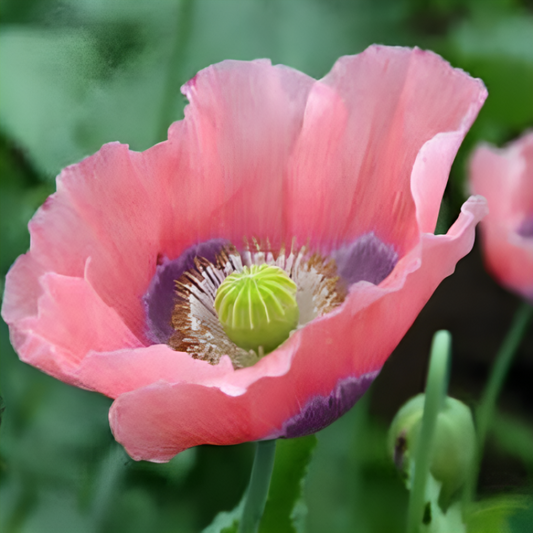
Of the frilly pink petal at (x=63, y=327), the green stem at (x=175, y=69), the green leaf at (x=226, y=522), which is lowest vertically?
the green leaf at (x=226, y=522)

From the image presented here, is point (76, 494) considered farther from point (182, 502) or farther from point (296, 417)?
point (296, 417)

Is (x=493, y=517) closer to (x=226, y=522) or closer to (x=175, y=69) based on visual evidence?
(x=226, y=522)

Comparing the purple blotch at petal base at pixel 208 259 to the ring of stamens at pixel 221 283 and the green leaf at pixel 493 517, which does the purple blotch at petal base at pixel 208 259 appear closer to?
the ring of stamens at pixel 221 283

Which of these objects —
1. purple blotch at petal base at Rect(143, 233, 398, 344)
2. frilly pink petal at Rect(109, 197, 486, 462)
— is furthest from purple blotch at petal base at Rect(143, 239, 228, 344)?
frilly pink petal at Rect(109, 197, 486, 462)

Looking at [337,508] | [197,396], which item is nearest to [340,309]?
[197,396]

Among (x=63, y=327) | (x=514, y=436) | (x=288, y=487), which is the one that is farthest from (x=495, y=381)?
(x=63, y=327)

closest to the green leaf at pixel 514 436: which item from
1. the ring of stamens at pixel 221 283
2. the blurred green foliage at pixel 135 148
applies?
the blurred green foliage at pixel 135 148
